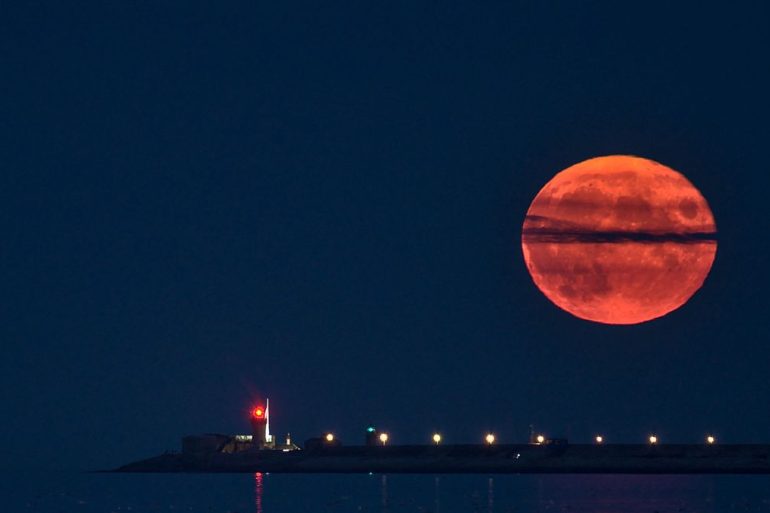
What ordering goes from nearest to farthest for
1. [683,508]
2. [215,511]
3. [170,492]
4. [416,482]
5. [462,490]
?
[683,508] < [215,511] < [462,490] < [170,492] < [416,482]

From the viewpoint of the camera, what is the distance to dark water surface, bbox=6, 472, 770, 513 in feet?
428

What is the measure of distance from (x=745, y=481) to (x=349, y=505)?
66.0 metres

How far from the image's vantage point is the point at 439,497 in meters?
149

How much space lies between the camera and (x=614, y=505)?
422 ft

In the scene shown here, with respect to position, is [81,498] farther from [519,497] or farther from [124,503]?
→ [519,497]

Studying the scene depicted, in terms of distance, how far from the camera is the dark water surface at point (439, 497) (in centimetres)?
13050

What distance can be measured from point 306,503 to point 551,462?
56830mm

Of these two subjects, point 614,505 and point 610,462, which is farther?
point 610,462

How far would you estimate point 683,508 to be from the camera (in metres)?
124

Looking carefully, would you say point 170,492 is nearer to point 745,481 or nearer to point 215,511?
point 215,511

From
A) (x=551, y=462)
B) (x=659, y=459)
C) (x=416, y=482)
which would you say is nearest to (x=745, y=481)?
(x=659, y=459)

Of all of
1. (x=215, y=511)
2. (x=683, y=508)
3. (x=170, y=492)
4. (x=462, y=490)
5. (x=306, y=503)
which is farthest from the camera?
(x=170, y=492)

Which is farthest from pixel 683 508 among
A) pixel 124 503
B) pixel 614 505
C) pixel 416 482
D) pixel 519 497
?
pixel 416 482

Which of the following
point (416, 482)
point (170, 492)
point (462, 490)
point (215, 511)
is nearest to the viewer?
point (215, 511)
